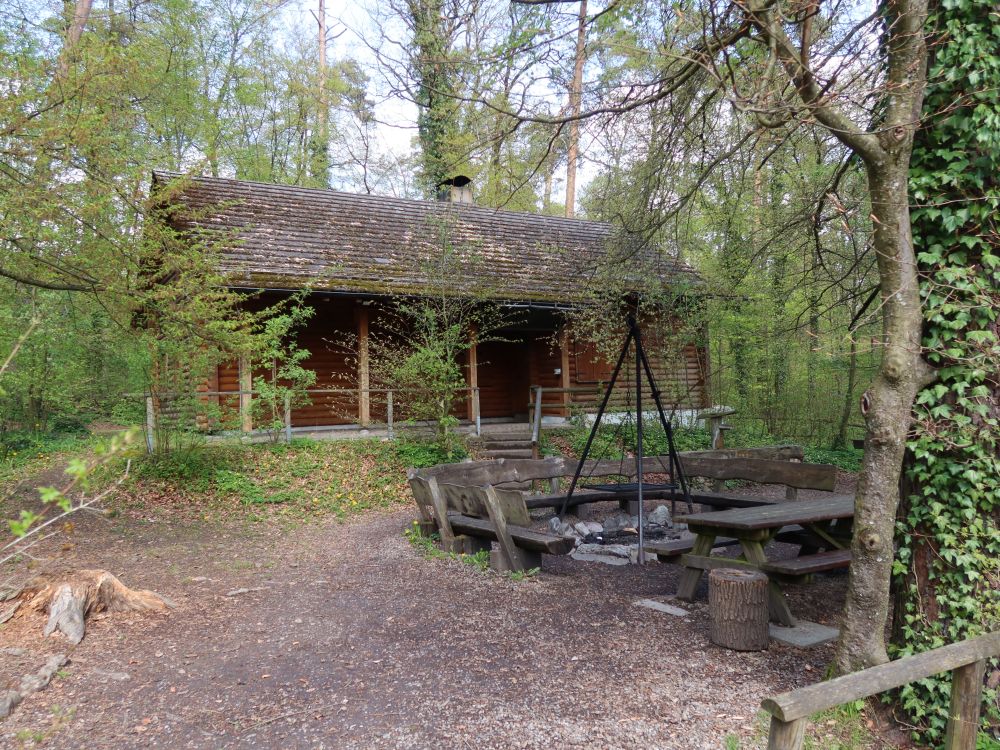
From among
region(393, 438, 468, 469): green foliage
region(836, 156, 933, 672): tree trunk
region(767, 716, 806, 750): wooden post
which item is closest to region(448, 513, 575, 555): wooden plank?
region(836, 156, 933, 672): tree trunk

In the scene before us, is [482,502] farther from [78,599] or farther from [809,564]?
[78,599]

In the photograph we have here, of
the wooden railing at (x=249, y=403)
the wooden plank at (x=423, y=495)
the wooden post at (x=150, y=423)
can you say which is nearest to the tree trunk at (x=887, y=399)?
the wooden plank at (x=423, y=495)

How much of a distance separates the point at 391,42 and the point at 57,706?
4279 mm

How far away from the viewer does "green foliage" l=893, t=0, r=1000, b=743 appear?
3004mm

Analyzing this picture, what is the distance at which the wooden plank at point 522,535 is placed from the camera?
5316 mm

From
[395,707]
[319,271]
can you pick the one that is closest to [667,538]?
[395,707]

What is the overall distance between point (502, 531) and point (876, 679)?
365 centimetres

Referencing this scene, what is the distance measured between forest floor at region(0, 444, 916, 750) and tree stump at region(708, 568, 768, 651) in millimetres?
89

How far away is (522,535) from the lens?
5.67 m

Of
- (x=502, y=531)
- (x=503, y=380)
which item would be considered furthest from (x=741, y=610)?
(x=503, y=380)

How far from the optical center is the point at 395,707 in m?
3.45

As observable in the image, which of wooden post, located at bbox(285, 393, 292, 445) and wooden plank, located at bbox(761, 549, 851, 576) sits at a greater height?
wooden post, located at bbox(285, 393, 292, 445)

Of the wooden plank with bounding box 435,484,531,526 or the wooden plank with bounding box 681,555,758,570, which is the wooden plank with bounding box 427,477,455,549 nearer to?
the wooden plank with bounding box 435,484,531,526

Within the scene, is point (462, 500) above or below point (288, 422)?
below
